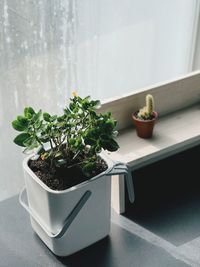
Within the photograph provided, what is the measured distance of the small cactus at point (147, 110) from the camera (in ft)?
3.22

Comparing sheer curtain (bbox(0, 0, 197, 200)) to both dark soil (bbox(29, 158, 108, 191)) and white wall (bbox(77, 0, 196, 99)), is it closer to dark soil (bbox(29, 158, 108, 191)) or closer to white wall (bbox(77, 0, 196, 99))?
white wall (bbox(77, 0, 196, 99))

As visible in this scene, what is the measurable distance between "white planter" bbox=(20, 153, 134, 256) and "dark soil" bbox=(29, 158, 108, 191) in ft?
0.04

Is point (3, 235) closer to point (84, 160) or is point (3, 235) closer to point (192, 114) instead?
point (84, 160)

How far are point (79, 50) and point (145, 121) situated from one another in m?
0.20

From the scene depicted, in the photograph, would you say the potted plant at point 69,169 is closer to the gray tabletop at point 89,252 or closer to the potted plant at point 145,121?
the gray tabletop at point 89,252

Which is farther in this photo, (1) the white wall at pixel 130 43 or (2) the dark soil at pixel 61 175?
(1) the white wall at pixel 130 43

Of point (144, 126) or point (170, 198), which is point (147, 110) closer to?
point (144, 126)

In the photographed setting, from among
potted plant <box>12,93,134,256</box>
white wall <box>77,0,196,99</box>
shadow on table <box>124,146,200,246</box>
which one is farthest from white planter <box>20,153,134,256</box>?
white wall <box>77,0,196,99</box>

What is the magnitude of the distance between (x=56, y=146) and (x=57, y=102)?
0.23 meters

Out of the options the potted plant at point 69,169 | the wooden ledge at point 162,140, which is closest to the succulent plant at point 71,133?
the potted plant at point 69,169

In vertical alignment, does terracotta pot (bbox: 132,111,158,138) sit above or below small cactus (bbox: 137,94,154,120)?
below

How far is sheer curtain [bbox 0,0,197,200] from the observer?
94 cm

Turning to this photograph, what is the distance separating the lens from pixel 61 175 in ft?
2.72

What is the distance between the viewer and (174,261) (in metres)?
0.87
